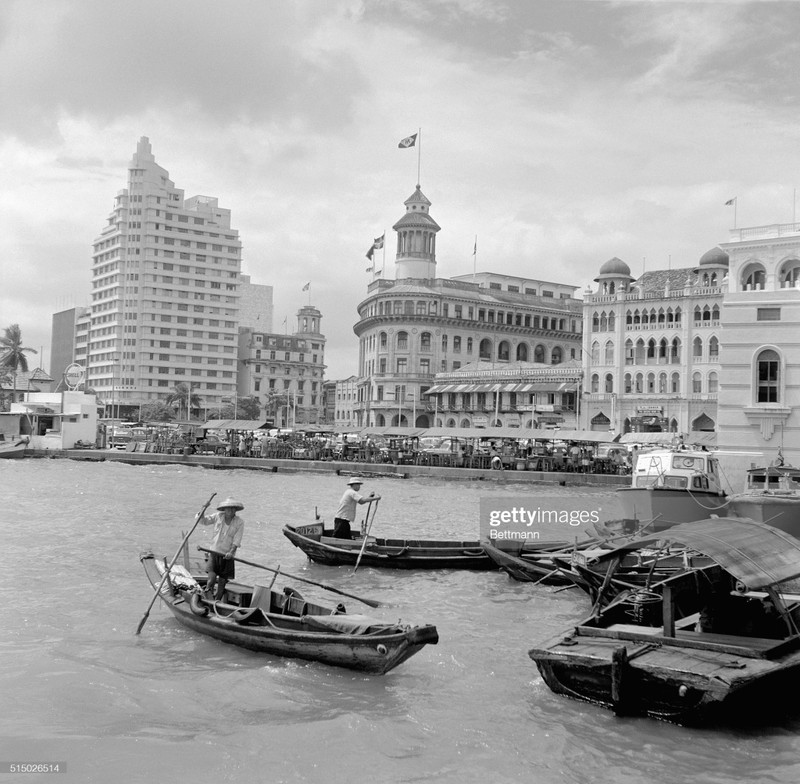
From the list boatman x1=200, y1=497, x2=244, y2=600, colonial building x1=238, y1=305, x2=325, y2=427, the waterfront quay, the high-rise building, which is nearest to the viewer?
boatman x1=200, y1=497, x2=244, y2=600

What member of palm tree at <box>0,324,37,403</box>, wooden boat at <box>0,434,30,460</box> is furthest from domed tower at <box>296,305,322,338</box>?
wooden boat at <box>0,434,30,460</box>

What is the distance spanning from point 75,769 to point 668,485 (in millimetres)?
18198

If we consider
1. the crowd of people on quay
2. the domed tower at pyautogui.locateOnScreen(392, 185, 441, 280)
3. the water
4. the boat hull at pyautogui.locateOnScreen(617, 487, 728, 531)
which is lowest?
the water

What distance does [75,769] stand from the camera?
972 centimetres

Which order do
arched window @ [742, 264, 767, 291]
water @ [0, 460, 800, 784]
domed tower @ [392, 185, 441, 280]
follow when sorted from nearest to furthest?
water @ [0, 460, 800, 784] < arched window @ [742, 264, 767, 291] < domed tower @ [392, 185, 441, 280]

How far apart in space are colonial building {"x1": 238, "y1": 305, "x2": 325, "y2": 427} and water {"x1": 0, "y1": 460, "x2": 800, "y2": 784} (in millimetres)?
114532

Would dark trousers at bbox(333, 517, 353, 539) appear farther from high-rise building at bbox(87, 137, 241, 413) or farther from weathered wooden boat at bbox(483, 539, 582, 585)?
high-rise building at bbox(87, 137, 241, 413)

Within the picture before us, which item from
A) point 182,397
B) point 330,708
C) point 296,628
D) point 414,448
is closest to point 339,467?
point 414,448

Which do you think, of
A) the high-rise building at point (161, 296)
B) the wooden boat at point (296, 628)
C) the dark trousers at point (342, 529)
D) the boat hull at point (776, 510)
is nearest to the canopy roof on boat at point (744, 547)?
the wooden boat at point (296, 628)

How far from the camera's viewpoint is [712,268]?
233 feet

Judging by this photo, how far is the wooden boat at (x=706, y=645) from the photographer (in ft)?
33.4

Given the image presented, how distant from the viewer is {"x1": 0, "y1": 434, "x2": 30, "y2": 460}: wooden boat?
232ft

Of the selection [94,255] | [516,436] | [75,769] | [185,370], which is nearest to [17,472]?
[516,436]

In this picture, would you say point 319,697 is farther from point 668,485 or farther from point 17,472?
point 17,472
